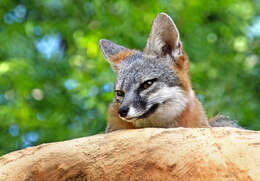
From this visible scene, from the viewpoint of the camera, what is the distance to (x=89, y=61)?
405 inches

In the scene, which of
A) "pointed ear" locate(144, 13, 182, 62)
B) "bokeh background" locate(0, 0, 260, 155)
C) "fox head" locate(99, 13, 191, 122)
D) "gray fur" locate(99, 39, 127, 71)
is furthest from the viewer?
"bokeh background" locate(0, 0, 260, 155)

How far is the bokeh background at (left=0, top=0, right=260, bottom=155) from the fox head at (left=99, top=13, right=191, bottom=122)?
108 inches

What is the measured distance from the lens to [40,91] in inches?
404

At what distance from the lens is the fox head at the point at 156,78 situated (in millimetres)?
5578

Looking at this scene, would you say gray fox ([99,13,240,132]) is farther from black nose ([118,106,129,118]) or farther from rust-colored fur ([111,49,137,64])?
rust-colored fur ([111,49,137,64])

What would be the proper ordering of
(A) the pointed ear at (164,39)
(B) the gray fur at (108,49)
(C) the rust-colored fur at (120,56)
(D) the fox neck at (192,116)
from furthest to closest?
(B) the gray fur at (108,49) < (C) the rust-colored fur at (120,56) < (A) the pointed ear at (164,39) < (D) the fox neck at (192,116)

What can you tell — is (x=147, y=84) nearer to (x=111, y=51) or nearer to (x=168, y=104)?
(x=168, y=104)

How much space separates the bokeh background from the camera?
9250mm

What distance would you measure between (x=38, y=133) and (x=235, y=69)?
4357mm

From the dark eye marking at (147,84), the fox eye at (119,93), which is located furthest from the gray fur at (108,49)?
the dark eye marking at (147,84)

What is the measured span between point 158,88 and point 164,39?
2.28 feet

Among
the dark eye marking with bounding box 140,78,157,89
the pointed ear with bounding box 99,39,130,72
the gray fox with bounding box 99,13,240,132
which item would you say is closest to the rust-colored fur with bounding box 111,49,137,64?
the pointed ear with bounding box 99,39,130,72

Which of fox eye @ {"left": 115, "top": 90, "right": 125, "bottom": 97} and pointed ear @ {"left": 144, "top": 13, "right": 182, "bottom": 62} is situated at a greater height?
pointed ear @ {"left": 144, "top": 13, "right": 182, "bottom": 62}

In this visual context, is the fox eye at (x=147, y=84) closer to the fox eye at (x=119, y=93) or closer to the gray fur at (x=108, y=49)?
the fox eye at (x=119, y=93)
